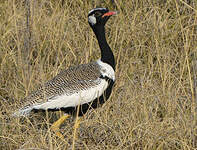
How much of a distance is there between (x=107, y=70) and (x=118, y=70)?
507 millimetres

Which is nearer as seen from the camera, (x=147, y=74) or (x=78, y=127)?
(x=78, y=127)

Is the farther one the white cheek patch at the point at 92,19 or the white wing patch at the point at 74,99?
the white cheek patch at the point at 92,19

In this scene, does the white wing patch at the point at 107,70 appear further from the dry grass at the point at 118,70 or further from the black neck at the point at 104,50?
the dry grass at the point at 118,70

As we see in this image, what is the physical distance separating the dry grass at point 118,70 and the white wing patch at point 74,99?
129mm

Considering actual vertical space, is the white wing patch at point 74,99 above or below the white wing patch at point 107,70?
below

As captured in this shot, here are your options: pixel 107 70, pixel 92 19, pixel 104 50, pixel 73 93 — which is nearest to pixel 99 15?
pixel 92 19

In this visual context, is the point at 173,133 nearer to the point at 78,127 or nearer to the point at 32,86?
the point at 78,127

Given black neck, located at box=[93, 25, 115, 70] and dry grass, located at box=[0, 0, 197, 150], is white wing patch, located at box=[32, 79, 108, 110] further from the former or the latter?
black neck, located at box=[93, 25, 115, 70]

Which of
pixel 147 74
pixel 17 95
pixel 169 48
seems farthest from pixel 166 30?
pixel 17 95

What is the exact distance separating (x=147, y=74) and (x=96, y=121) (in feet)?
3.59

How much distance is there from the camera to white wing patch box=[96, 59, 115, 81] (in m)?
3.41

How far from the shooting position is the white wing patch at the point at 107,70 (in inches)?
134

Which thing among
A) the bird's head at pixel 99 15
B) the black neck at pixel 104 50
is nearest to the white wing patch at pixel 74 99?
the black neck at pixel 104 50

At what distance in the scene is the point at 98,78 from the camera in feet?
11.1
